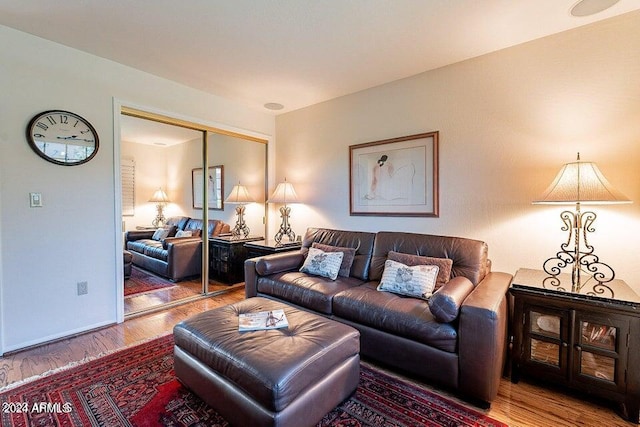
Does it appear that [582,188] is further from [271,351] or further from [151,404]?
[151,404]

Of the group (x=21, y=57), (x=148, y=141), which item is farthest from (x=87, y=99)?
(x=148, y=141)

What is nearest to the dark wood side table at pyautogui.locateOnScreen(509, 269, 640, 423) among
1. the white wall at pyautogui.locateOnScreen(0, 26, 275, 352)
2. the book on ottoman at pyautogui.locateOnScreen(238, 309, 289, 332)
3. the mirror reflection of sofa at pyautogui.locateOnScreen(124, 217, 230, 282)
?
the book on ottoman at pyautogui.locateOnScreen(238, 309, 289, 332)

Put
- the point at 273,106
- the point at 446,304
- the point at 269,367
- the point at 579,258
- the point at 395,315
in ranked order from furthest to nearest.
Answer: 1. the point at 273,106
2. the point at 579,258
3. the point at 395,315
4. the point at 446,304
5. the point at 269,367

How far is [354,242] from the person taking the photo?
3084mm

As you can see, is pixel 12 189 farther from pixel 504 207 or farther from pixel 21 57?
pixel 504 207

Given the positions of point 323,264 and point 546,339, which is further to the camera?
point 323,264

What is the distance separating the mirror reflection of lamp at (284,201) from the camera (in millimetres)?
3826

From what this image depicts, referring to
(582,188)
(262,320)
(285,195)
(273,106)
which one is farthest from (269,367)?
(273,106)

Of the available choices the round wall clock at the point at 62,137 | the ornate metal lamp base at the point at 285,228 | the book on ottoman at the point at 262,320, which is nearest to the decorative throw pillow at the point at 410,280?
the book on ottoman at the point at 262,320

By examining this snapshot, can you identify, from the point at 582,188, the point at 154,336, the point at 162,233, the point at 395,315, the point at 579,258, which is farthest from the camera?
the point at 162,233

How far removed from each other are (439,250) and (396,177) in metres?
0.90

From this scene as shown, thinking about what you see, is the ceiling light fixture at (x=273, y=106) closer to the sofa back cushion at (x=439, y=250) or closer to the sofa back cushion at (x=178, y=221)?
the sofa back cushion at (x=178, y=221)

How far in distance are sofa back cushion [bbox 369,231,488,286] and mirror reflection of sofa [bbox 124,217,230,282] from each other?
2.11 m

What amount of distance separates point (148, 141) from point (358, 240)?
8.25 ft
